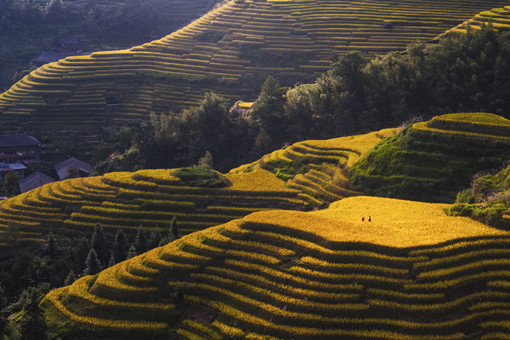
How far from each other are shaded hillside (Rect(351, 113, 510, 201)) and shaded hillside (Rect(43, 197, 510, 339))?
19.8ft

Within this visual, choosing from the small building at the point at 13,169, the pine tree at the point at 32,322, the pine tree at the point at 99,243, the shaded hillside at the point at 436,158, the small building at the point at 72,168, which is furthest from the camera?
the small building at the point at 13,169

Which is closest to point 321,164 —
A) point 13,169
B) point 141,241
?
point 141,241

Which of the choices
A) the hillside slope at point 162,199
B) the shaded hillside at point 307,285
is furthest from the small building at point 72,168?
the shaded hillside at point 307,285

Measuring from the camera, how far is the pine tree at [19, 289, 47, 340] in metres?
21.7

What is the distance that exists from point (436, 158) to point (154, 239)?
674 inches

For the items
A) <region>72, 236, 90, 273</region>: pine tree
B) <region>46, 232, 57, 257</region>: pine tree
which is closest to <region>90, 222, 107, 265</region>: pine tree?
<region>72, 236, 90, 273</region>: pine tree

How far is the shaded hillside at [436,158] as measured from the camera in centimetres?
3241

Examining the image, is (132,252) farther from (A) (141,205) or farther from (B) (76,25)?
(B) (76,25)

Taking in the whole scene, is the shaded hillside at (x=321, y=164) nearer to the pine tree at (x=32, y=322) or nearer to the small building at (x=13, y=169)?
the pine tree at (x=32, y=322)

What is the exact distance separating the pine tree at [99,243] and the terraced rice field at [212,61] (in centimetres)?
2814

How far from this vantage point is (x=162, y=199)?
36.6 meters

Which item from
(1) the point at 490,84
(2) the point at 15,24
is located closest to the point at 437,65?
(1) the point at 490,84

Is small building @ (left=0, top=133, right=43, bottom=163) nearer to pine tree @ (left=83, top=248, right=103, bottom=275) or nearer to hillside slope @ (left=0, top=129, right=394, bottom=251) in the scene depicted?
hillside slope @ (left=0, top=129, right=394, bottom=251)

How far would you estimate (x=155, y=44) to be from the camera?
69.8 m
